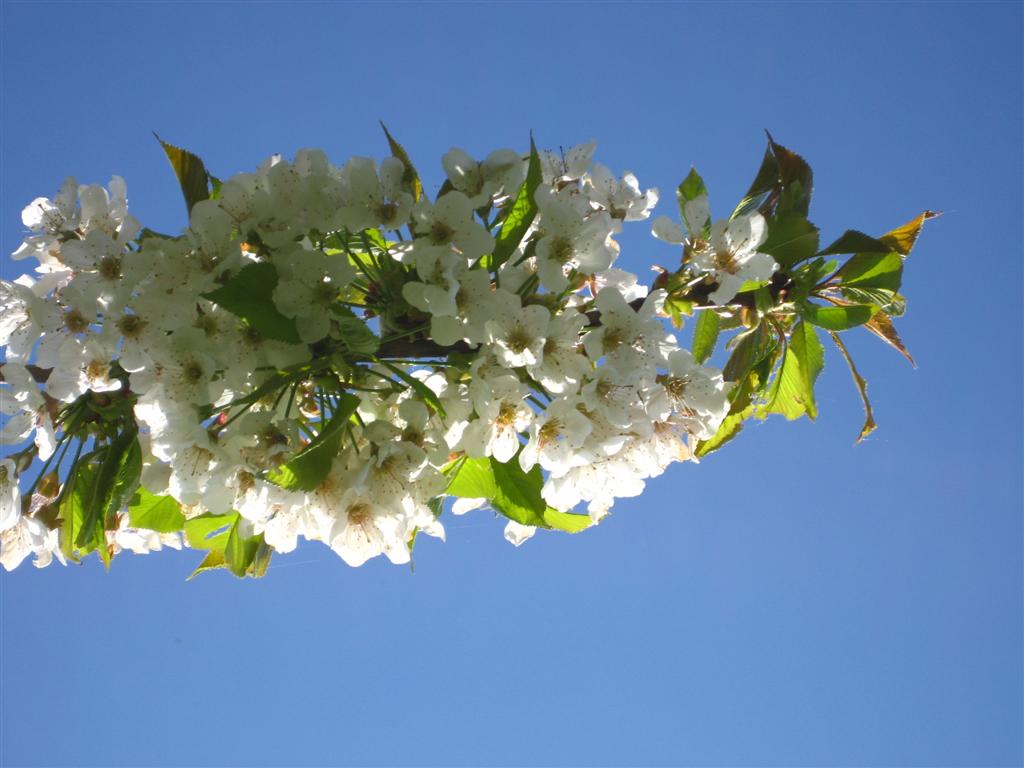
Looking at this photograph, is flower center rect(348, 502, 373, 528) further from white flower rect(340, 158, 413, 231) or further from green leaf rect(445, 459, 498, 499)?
white flower rect(340, 158, 413, 231)

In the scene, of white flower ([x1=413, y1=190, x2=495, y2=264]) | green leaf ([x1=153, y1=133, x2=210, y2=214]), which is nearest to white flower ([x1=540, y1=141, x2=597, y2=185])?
white flower ([x1=413, y1=190, x2=495, y2=264])

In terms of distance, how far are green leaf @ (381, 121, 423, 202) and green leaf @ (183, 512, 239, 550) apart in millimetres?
733

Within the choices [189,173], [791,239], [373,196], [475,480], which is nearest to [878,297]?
[791,239]

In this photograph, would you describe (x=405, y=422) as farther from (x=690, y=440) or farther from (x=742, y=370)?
(x=742, y=370)

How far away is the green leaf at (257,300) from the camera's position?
1.29m

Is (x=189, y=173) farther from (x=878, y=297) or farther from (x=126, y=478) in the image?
(x=878, y=297)

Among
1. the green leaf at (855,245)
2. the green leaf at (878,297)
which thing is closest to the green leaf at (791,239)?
the green leaf at (855,245)

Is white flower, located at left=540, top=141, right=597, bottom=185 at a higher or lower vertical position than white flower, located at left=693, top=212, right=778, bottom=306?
higher

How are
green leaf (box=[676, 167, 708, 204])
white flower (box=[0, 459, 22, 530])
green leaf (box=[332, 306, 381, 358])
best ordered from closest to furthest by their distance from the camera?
green leaf (box=[332, 306, 381, 358]) < white flower (box=[0, 459, 22, 530]) < green leaf (box=[676, 167, 708, 204])

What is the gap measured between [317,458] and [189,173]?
592 millimetres

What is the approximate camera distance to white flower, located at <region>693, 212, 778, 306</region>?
147 centimetres

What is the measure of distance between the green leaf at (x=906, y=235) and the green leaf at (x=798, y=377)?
0.22 meters

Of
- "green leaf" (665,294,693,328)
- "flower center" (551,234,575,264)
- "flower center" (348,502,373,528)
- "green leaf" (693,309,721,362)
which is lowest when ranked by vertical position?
"flower center" (348,502,373,528)

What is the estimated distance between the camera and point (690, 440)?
1.59m
